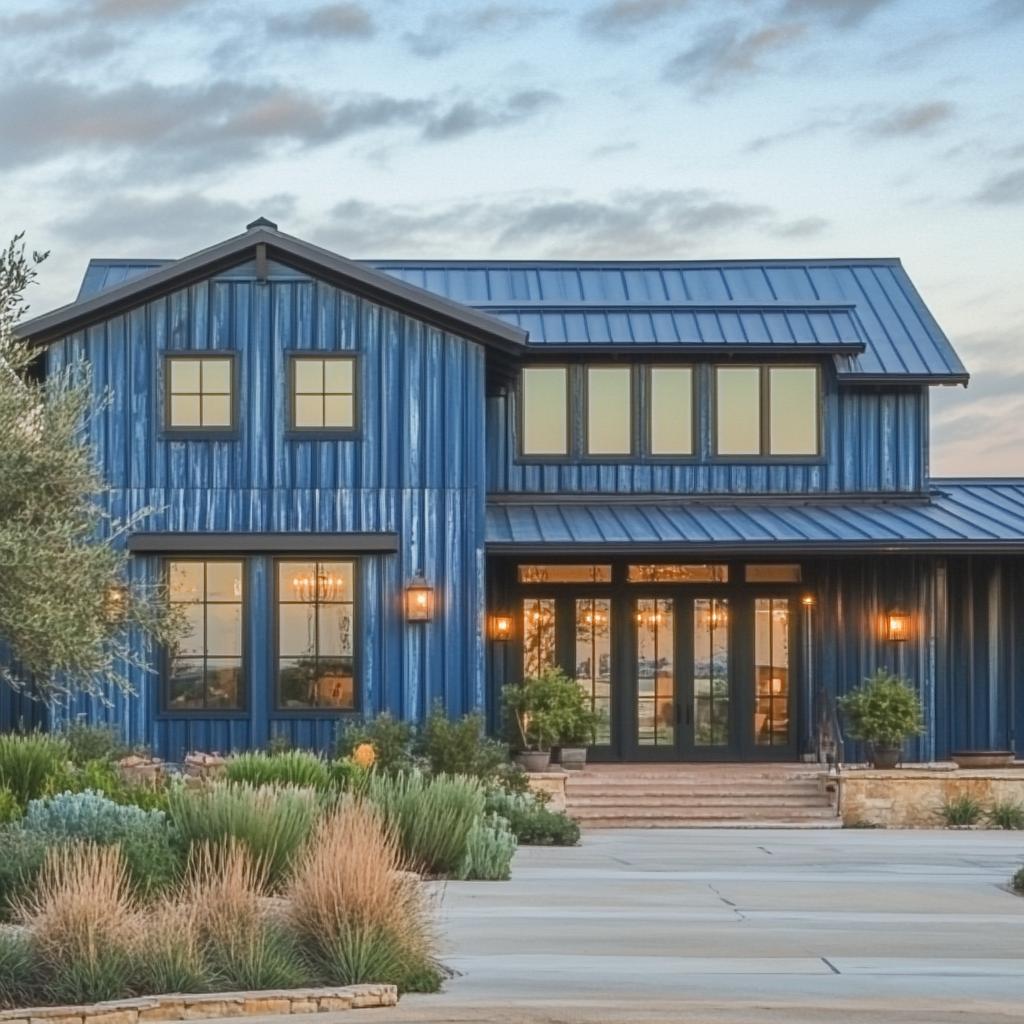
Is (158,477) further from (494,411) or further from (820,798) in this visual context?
(820,798)

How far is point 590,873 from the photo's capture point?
16.5m

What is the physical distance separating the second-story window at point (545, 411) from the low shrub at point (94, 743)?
7353 mm

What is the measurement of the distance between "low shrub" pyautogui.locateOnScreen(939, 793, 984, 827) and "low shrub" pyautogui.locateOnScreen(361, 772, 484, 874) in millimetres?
8824

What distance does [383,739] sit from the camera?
882 inches

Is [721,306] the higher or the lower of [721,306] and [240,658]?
the higher

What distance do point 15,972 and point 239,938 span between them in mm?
1163

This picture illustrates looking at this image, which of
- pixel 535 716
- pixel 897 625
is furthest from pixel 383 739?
pixel 897 625

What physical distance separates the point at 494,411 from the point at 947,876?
11.7 meters

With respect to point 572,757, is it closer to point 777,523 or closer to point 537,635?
point 537,635

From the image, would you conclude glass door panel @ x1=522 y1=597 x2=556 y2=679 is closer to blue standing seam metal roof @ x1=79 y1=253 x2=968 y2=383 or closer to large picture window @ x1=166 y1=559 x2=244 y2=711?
blue standing seam metal roof @ x1=79 y1=253 x2=968 y2=383

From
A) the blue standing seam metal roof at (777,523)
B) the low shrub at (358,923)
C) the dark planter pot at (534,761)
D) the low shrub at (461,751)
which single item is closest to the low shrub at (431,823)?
the low shrub at (358,923)

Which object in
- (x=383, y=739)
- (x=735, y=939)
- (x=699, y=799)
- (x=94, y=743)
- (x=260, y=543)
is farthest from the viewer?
(x=260, y=543)

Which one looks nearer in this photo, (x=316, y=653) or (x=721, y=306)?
(x=316, y=653)

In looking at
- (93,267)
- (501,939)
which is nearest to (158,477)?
(93,267)
